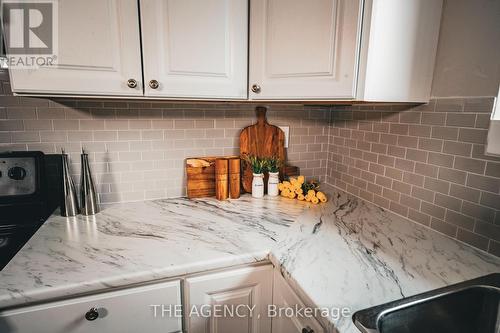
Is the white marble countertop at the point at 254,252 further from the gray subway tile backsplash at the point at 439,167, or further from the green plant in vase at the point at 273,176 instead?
the green plant in vase at the point at 273,176

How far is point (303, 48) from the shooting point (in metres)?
1.11

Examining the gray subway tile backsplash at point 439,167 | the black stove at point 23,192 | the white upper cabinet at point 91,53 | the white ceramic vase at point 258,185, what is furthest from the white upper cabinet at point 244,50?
the white ceramic vase at point 258,185

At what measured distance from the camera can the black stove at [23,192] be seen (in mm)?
1178

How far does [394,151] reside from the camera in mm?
1327

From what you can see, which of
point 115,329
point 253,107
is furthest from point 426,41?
point 115,329

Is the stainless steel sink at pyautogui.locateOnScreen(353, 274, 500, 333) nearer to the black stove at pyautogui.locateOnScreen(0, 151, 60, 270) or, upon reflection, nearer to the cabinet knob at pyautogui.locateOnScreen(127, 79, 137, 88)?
the cabinet knob at pyautogui.locateOnScreen(127, 79, 137, 88)

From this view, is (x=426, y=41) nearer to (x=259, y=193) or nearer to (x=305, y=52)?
(x=305, y=52)

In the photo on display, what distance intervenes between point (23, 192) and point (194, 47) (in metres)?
0.95

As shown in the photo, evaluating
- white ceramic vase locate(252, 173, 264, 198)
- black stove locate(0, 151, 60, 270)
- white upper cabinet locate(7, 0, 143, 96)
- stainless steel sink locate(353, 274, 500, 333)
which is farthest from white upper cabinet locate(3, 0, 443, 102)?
stainless steel sink locate(353, 274, 500, 333)

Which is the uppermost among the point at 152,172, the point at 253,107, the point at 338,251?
the point at 253,107

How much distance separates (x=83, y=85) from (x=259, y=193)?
0.95 meters

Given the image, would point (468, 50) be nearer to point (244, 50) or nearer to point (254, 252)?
point (244, 50)

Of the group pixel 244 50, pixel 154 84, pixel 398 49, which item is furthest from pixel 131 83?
pixel 398 49

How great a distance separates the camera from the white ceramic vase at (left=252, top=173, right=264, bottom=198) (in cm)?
155
